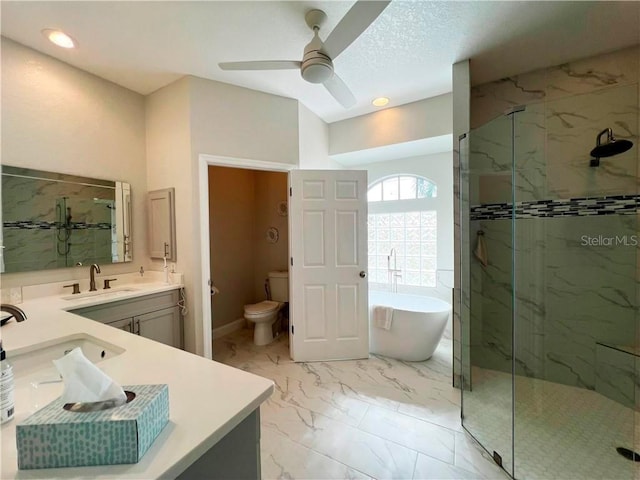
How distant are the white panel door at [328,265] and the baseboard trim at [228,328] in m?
1.19

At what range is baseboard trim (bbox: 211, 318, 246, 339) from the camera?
138 inches

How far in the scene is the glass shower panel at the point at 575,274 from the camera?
1.99 m

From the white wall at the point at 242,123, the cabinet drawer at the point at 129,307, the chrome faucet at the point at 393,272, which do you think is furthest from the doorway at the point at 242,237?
the chrome faucet at the point at 393,272

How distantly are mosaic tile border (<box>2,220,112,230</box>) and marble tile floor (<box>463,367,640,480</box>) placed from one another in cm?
334

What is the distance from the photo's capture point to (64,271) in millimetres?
2264

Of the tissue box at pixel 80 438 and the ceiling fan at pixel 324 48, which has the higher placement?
the ceiling fan at pixel 324 48

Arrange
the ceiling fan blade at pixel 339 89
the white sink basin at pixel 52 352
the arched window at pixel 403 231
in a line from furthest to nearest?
the arched window at pixel 403 231 → the ceiling fan blade at pixel 339 89 → the white sink basin at pixel 52 352

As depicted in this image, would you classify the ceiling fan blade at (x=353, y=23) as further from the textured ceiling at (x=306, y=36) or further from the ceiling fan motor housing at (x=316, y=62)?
the textured ceiling at (x=306, y=36)

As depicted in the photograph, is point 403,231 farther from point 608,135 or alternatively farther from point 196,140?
point 196,140

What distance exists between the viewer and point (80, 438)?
1.79 ft

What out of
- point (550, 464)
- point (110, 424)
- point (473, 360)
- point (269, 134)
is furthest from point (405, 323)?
point (110, 424)

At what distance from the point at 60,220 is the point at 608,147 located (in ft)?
14.2

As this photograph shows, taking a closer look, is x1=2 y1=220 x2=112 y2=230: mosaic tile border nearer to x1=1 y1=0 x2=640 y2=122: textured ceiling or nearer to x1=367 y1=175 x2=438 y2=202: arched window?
x1=1 y1=0 x2=640 y2=122: textured ceiling

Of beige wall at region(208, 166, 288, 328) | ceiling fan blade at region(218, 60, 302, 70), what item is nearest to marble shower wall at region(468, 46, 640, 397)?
ceiling fan blade at region(218, 60, 302, 70)
